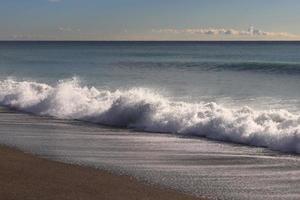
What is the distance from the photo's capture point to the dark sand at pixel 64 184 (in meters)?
8.97

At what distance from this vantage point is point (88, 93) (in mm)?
26453

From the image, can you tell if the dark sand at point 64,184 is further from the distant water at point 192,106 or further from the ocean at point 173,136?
the distant water at point 192,106

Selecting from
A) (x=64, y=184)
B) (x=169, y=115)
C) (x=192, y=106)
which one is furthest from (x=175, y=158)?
(x=192, y=106)

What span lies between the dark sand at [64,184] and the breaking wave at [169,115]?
17.3 feet

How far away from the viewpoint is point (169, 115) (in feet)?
62.2

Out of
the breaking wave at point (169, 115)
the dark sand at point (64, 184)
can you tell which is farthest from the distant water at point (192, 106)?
the dark sand at point (64, 184)

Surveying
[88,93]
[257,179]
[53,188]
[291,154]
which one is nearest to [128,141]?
[291,154]

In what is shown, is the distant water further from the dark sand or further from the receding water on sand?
the dark sand

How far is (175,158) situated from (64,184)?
3.69 m

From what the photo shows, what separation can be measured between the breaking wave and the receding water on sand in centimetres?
83

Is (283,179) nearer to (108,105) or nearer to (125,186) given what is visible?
(125,186)

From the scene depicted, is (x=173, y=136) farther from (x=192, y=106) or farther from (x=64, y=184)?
(x=64, y=184)

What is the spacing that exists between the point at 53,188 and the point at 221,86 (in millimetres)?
25659

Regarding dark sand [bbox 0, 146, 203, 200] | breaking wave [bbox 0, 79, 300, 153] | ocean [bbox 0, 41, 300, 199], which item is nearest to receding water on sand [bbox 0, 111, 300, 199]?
ocean [bbox 0, 41, 300, 199]
